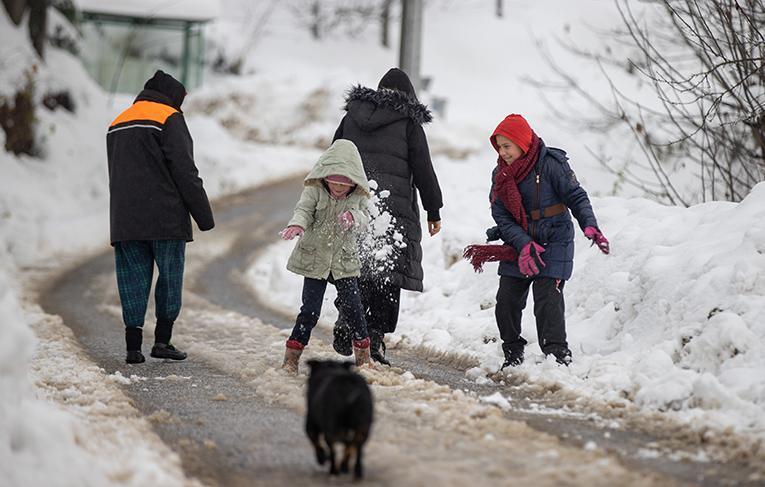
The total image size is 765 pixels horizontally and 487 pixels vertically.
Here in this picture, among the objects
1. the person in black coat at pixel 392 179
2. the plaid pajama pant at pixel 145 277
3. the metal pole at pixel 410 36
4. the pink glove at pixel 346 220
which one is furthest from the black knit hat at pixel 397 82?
the metal pole at pixel 410 36

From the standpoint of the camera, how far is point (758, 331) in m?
5.35

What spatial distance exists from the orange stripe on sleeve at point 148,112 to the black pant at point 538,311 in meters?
2.68

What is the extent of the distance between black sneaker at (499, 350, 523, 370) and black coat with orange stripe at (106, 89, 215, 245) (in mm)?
2433

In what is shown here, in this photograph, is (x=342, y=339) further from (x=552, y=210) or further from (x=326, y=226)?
(x=552, y=210)

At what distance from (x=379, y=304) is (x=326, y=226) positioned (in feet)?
3.20

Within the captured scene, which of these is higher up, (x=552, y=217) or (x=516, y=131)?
(x=516, y=131)

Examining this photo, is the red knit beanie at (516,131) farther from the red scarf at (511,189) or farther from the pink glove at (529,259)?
the pink glove at (529,259)

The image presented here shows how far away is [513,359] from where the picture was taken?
6.48m

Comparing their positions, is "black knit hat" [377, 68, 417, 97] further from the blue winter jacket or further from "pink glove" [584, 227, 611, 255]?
"pink glove" [584, 227, 611, 255]

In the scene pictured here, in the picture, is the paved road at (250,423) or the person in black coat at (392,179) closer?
the paved road at (250,423)

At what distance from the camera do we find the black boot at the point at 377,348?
6.87 meters

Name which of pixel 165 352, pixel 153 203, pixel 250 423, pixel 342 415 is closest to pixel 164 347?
pixel 165 352

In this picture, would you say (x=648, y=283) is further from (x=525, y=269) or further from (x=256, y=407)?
(x=256, y=407)

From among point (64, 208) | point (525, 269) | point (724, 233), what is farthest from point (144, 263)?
point (64, 208)
